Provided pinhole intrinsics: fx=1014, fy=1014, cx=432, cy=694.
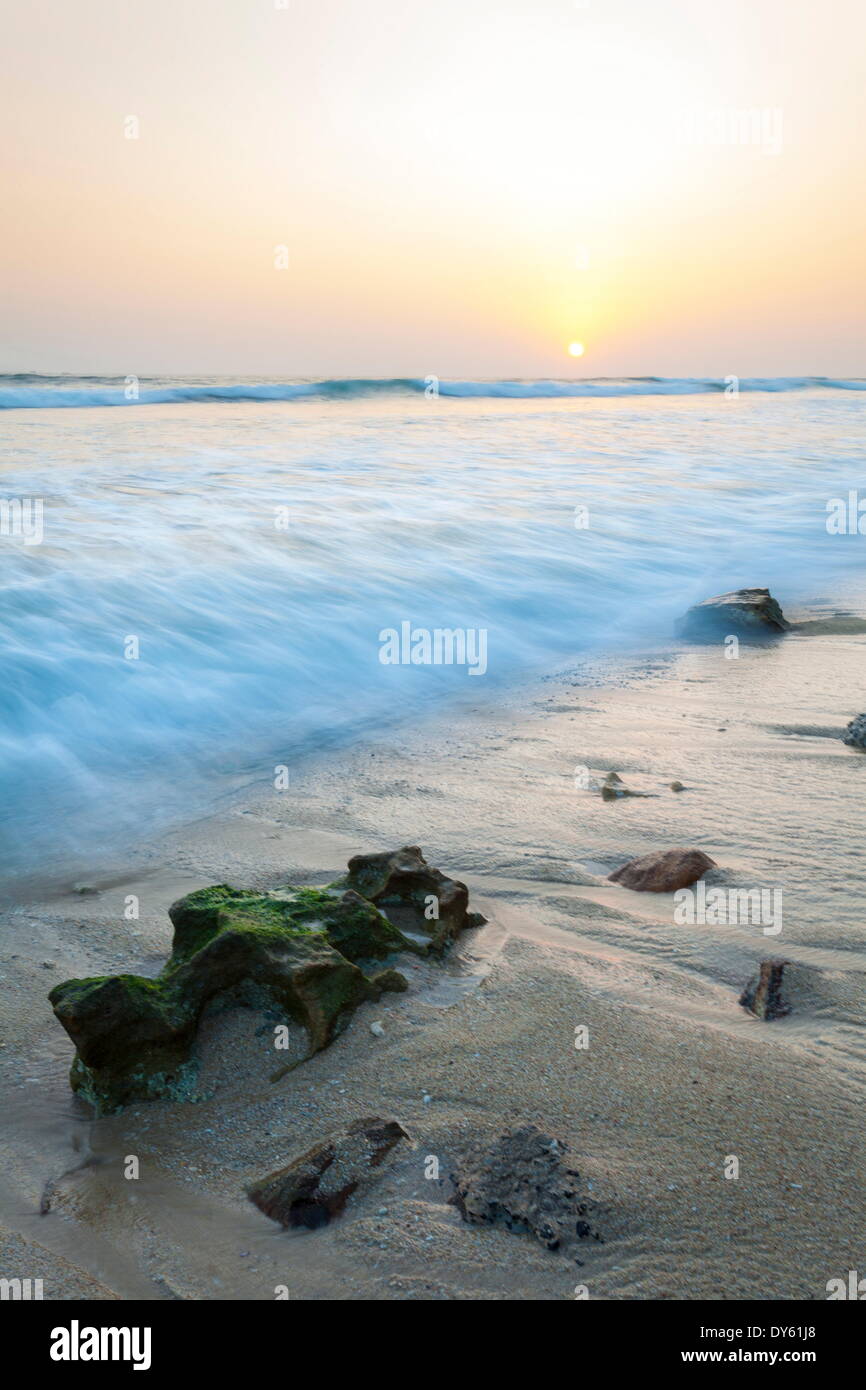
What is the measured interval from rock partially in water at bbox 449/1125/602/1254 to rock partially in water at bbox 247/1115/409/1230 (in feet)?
0.58

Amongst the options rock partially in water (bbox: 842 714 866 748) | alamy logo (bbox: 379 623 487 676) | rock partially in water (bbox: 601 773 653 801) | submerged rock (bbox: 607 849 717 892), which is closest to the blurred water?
alamy logo (bbox: 379 623 487 676)

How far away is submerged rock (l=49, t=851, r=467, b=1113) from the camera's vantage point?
91.9 inches

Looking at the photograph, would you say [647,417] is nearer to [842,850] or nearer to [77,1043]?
[842,850]

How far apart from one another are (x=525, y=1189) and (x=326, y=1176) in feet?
1.32

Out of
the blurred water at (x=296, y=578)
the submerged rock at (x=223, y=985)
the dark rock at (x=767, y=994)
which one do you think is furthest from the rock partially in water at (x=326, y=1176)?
the blurred water at (x=296, y=578)

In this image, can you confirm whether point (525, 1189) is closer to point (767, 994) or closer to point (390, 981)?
point (390, 981)

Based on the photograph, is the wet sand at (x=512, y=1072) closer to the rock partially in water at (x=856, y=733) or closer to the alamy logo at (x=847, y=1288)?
the alamy logo at (x=847, y=1288)

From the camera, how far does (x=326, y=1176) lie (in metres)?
2.06

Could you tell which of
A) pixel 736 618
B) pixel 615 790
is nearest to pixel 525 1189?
pixel 615 790

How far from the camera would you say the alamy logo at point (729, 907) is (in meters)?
3.11

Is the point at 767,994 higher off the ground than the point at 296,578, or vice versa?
the point at 296,578

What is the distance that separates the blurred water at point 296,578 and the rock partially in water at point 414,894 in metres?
1.41
